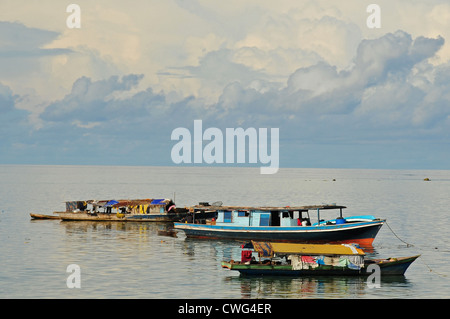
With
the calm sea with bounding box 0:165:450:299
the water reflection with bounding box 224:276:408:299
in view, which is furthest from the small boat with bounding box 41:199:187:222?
the water reflection with bounding box 224:276:408:299

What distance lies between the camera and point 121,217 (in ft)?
259

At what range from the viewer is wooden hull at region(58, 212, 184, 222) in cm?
7812

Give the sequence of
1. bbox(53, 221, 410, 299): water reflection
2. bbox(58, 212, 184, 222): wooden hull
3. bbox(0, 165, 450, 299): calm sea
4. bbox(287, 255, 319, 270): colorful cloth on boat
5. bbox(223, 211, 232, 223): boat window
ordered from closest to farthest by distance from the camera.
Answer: bbox(0, 165, 450, 299): calm sea, bbox(53, 221, 410, 299): water reflection, bbox(287, 255, 319, 270): colorful cloth on boat, bbox(223, 211, 232, 223): boat window, bbox(58, 212, 184, 222): wooden hull

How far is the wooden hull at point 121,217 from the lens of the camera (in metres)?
78.1

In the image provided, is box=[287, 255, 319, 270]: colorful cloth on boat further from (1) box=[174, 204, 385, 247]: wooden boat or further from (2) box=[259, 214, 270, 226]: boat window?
(2) box=[259, 214, 270, 226]: boat window

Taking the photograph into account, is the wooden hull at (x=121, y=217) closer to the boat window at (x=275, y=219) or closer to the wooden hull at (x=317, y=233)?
the wooden hull at (x=317, y=233)

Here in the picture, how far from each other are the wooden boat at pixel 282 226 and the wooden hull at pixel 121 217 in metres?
14.8

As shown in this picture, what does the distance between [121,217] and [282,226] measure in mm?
29560

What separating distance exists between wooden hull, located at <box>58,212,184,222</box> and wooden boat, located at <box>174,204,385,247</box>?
48.6 feet

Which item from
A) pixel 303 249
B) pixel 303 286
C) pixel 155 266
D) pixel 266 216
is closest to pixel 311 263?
pixel 303 249

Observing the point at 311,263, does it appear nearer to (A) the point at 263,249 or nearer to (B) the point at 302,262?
(B) the point at 302,262

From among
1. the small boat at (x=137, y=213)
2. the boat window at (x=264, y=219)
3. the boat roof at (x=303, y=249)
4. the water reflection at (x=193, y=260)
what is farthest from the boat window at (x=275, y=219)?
the small boat at (x=137, y=213)
